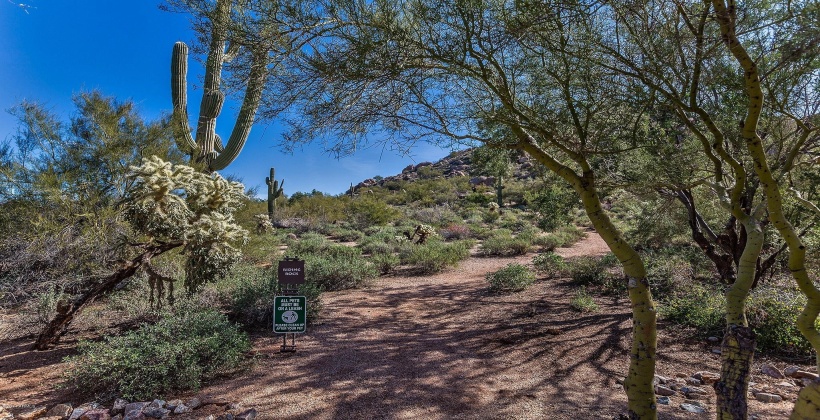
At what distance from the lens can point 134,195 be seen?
6348 mm

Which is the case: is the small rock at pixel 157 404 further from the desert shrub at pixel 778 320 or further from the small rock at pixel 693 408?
the desert shrub at pixel 778 320

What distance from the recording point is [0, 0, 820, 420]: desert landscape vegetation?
12.4 ft

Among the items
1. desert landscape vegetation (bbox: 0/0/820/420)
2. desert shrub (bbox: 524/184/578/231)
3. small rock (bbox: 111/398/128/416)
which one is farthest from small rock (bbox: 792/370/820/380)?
small rock (bbox: 111/398/128/416)

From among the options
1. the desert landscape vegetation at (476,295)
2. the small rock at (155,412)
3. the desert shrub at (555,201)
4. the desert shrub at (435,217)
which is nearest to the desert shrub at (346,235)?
the desert shrub at (435,217)

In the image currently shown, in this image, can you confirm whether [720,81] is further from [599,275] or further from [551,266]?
[551,266]

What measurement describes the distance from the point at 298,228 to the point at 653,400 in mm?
22848

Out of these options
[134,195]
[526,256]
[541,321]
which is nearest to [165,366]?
Result: [134,195]

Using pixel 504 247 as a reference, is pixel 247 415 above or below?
below

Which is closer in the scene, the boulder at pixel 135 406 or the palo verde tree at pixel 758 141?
the palo verde tree at pixel 758 141

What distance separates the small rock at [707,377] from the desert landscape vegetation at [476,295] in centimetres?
19

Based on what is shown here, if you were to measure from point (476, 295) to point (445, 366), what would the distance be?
4360 millimetres

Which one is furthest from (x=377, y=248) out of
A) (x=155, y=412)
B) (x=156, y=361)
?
(x=155, y=412)

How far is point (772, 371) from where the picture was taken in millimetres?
5066

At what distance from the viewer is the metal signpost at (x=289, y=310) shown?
605 cm
